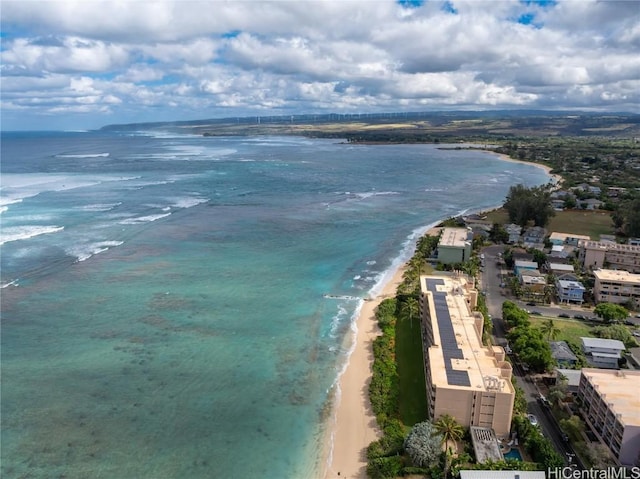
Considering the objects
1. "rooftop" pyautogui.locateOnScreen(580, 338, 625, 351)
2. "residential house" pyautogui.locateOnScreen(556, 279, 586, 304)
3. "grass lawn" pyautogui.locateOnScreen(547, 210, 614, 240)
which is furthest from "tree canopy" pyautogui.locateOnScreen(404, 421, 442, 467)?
"grass lawn" pyautogui.locateOnScreen(547, 210, 614, 240)

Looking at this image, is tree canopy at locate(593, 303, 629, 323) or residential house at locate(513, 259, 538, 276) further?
residential house at locate(513, 259, 538, 276)

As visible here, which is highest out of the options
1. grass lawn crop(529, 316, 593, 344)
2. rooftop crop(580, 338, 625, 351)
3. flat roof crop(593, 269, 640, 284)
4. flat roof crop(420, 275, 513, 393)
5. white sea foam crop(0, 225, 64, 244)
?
flat roof crop(420, 275, 513, 393)

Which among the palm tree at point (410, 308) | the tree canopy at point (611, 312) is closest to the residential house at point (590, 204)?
the tree canopy at point (611, 312)

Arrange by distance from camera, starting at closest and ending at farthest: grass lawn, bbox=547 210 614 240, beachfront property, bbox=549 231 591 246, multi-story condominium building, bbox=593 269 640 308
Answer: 1. multi-story condominium building, bbox=593 269 640 308
2. beachfront property, bbox=549 231 591 246
3. grass lawn, bbox=547 210 614 240

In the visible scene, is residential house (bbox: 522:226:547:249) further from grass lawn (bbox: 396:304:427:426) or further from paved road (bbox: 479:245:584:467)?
grass lawn (bbox: 396:304:427:426)

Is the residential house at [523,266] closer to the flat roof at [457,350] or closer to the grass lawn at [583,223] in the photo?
the flat roof at [457,350]

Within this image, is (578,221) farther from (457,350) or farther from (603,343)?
(457,350)

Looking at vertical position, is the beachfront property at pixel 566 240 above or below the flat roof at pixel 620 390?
above

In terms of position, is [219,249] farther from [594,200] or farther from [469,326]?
[594,200]
